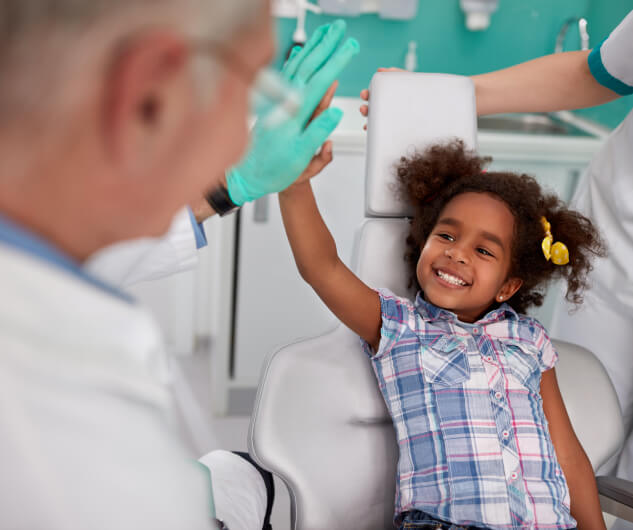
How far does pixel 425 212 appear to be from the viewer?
1.28 m

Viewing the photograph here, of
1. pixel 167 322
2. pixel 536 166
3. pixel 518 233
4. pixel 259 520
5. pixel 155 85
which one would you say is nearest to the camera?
pixel 155 85

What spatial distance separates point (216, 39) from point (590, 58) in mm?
1147

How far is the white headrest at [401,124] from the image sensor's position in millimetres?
1290

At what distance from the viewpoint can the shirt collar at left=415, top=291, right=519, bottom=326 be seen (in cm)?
123

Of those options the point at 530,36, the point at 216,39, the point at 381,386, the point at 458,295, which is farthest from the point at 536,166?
the point at 216,39

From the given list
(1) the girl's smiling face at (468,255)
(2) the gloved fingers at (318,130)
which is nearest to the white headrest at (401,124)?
(1) the girl's smiling face at (468,255)

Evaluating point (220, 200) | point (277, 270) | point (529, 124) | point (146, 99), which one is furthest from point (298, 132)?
point (529, 124)

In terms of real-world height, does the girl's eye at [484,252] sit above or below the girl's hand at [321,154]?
below

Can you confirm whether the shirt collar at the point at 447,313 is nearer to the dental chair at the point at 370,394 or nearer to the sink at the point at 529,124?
the dental chair at the point at 370,394

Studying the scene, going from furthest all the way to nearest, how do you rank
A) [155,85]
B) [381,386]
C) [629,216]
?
[629,216], [381,386], [155,85]

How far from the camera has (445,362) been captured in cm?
117

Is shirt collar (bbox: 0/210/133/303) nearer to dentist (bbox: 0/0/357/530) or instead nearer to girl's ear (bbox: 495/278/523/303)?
dentist (bbox: 0/0/357/530)

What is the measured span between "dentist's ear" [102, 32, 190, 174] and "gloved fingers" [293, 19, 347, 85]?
0.54m

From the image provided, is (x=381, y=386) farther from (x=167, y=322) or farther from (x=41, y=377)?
(x=167, y=322)
